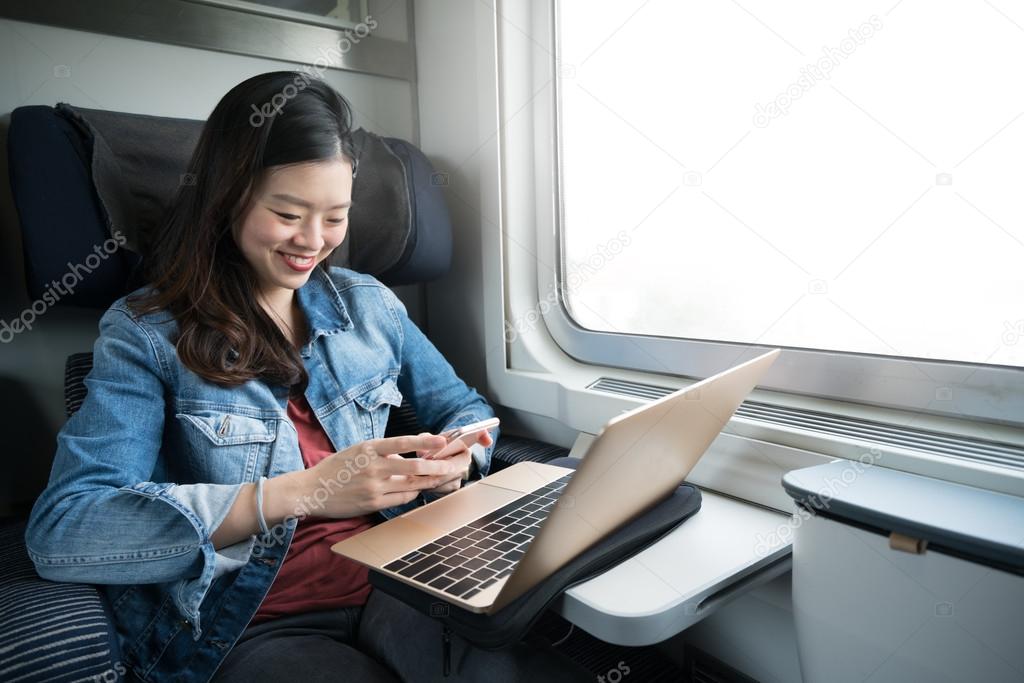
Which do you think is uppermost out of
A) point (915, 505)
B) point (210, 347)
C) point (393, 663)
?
point (210, 347)

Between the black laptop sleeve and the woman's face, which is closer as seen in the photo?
the black laptop sleeve

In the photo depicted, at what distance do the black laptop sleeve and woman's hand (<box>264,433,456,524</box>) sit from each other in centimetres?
18

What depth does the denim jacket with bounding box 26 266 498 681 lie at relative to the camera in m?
0.98

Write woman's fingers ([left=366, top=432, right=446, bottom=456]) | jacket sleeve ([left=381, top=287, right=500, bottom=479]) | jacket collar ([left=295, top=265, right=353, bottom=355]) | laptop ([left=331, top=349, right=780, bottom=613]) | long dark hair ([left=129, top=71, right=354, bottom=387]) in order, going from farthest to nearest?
jacket sleeve ([left=381, top=287, right=500, bottom=479])
jacket collar ([left=295, top=265, right=353, bottom=355])
long dark hair ([left=129, top=71, right=354, bottom=387])
woman's fingers ([left=366, top=432, right=446, bottom=456])
laptop ([left=331, top=349, right=780, bottom=613])

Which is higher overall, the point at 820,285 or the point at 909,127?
the point at 909,127

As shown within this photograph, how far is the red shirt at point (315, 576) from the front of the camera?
44.8 inches

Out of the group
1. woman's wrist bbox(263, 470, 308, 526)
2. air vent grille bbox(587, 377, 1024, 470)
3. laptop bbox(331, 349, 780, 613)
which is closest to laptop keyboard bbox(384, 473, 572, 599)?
laptop bbox(331, 349, 780, 613)

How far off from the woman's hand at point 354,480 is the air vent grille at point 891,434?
57cm

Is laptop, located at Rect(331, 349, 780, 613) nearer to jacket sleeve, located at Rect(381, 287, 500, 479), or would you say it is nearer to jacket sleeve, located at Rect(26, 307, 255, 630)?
jacket sleeve, located at Rect(26, 307, 255, 630)

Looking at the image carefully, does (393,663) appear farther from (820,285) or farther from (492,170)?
(492,170)

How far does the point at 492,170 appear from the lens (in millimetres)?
1747

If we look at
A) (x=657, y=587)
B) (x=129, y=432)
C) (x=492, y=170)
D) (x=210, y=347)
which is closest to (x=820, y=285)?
(x=657, y=587)

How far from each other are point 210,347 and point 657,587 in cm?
83

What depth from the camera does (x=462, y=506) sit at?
1.09m
